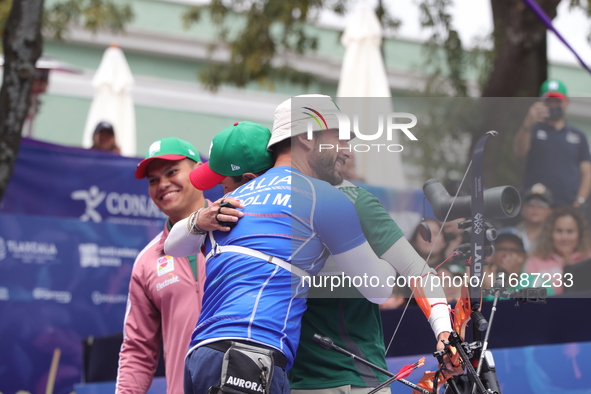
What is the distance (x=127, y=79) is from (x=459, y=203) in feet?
29.7

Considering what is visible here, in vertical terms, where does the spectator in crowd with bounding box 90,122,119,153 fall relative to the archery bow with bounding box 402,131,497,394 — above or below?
above

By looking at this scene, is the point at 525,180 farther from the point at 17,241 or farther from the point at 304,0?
the point at 304,0

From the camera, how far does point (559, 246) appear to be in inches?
129

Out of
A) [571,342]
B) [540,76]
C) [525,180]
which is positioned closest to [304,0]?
[540,76]

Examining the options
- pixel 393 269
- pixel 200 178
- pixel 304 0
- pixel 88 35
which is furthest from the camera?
pixel 88 35

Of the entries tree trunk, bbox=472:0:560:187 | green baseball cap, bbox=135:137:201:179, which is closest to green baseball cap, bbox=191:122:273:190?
green baseball cap, bbox=135:137:201:179

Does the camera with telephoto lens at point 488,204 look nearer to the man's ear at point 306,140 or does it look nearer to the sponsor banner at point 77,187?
the man's ear at point 306,140

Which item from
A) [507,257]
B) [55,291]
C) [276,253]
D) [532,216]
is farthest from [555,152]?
[55,291]

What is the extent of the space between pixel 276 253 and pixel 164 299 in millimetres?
1137

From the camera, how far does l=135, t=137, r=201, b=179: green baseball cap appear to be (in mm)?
4363

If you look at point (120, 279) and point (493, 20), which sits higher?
point (493, 20)

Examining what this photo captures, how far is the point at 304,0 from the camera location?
12492 mm

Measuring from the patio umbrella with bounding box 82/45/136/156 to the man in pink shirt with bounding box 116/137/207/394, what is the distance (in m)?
7.19

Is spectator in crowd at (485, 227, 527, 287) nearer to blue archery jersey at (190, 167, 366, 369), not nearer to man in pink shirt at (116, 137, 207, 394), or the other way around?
blue archery jersey at (190, 167, 366, 369)
